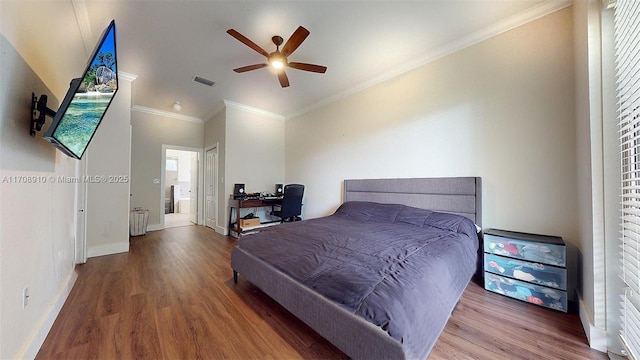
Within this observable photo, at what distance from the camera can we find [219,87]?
377 centimetres

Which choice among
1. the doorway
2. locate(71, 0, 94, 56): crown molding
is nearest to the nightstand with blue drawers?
locate(71, 0, 94, 56): crown molding

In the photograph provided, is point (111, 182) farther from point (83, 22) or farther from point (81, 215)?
point (83, 22)

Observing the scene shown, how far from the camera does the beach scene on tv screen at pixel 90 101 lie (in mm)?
1305

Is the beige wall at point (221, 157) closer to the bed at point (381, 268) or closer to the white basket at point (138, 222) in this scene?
the white basket at point (138, 222)

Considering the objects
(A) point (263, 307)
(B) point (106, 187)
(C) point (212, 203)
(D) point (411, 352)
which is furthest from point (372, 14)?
(C) point (212, 203)

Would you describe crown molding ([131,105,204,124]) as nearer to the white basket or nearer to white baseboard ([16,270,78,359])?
the white basket

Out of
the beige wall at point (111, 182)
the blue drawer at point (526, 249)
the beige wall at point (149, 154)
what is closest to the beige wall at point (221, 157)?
the beige wall at point (149, 154)

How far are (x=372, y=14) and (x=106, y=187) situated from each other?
4.40 metres

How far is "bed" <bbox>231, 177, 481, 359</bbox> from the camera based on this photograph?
41.9 inches

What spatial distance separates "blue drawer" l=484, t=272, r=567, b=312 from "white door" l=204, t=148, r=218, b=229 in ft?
16.1

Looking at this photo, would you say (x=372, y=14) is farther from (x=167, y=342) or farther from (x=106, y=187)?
(x=106, y=187)

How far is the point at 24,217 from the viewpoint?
1237 mm

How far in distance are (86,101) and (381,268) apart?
2245 mm

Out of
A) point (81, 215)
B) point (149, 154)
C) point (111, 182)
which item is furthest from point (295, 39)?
point (149, 154)
